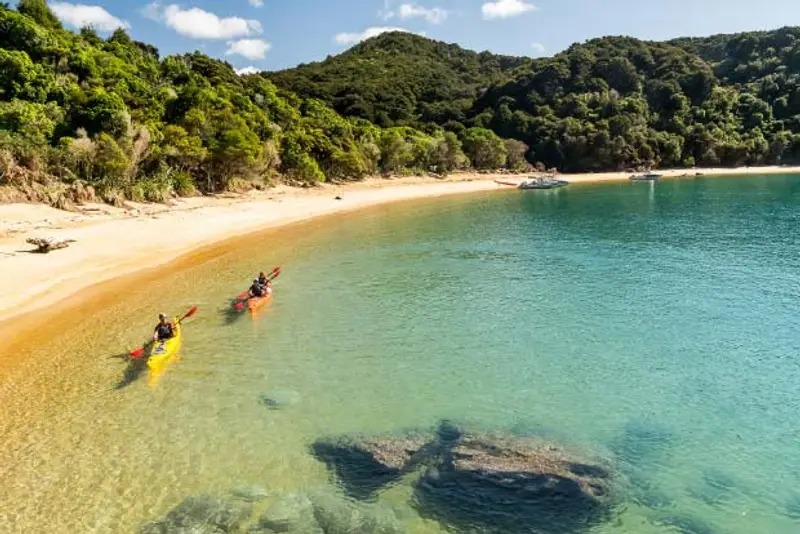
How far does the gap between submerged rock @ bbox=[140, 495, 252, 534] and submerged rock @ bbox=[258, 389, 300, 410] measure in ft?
15.8

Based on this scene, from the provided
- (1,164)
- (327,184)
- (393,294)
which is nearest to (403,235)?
(393,294)

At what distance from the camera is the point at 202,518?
12102 millimetres

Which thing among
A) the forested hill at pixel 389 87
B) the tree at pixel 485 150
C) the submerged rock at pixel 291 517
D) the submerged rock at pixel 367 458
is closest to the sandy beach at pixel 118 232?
the submerged rock at pixel 367 458

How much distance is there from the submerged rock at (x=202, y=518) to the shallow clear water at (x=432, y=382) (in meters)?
0.38

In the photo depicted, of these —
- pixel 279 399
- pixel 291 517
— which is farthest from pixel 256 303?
pixel 291 517

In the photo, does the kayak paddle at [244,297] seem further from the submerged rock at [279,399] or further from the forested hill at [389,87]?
the forested hill at [389,87]

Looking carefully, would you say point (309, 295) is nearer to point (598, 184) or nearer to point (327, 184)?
point (327, 184)

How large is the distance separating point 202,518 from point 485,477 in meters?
6.21

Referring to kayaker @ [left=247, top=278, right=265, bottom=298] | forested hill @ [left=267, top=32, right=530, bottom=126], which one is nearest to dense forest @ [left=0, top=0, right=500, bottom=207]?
kayaker @ [left=247, top=278, right=265, bottom=298]

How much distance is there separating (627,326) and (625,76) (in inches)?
5812

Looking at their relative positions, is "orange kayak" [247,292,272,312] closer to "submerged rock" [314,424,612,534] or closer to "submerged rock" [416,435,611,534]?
"submerged rock" [314,424,612,534]

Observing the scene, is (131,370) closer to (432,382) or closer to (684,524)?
(432,382)

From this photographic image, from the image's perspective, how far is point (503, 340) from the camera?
2298 centimetres

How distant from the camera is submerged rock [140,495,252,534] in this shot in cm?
1176
